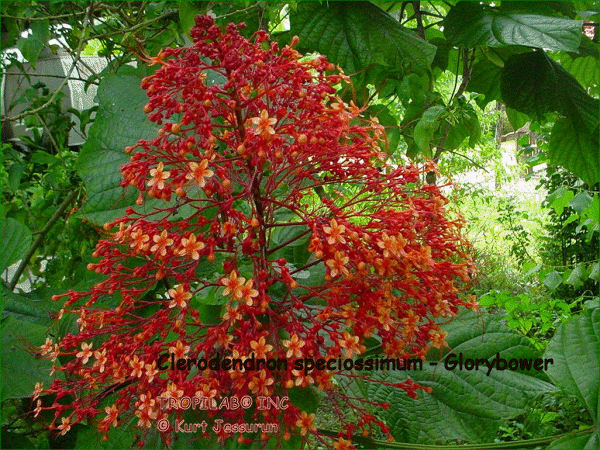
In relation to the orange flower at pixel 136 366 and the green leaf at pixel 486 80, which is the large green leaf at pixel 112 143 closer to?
the orange flower at pixel 136 366

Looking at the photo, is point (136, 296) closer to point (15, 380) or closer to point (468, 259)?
point (15, 380)

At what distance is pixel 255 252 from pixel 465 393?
1.00 feet

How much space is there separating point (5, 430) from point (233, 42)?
0.58m

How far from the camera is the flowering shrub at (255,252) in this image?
50 centimetres

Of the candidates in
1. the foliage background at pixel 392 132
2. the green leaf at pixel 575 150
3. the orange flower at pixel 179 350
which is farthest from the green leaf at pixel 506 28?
the orange flower at pixel 179 350

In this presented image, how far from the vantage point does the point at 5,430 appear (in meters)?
0.73

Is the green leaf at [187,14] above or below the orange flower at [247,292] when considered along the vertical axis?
above

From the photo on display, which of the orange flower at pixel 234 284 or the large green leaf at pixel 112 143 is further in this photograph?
the large green leaf at pixel 112 143

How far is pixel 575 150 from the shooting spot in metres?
1.01

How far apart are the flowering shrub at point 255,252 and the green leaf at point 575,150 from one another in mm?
518

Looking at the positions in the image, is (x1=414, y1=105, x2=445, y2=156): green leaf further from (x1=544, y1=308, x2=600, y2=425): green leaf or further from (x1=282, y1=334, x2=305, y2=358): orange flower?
(x1=282, y1=334, x2=305, y2=358): orange flower

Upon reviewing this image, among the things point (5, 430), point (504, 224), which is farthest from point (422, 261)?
point (504, 224)

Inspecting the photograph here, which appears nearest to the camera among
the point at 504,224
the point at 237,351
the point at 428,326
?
the point at 237,351

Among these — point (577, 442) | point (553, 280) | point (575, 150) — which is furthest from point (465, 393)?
point (553, 280)
